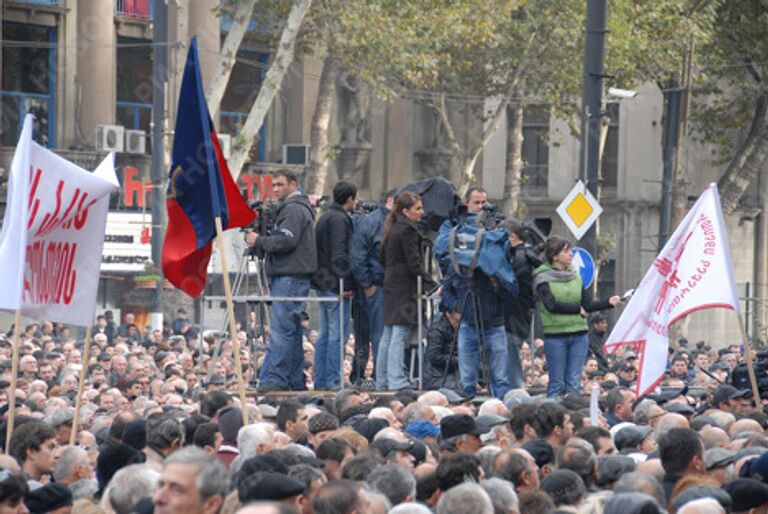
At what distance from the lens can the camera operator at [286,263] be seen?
14.3m

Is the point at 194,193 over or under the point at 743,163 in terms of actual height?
under

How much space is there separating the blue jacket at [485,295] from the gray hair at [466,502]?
6577mm

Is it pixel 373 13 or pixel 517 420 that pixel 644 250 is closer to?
pixel 373 13

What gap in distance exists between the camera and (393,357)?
1473cm

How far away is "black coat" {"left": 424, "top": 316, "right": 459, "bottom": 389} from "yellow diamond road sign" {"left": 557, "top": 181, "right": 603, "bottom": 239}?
8.08ft

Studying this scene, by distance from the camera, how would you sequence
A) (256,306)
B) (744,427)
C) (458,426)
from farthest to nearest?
1. (256,306)
2. (744,427)
3. (458,426)

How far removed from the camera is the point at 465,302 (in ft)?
47.3

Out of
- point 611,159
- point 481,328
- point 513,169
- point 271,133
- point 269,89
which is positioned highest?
point 269,89

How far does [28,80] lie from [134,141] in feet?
10.3

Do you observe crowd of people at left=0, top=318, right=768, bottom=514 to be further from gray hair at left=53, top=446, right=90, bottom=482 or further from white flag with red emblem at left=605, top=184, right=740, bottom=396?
white flag with red emblem at left=605, top=184, right=740, bottom=396

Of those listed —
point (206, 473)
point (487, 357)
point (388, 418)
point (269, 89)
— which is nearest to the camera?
point (206, 473)

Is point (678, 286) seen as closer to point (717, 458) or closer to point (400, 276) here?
point (400, 276)

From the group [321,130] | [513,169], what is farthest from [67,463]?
[513,169]

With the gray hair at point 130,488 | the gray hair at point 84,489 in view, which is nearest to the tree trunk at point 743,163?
the gray hair at point 84,489
